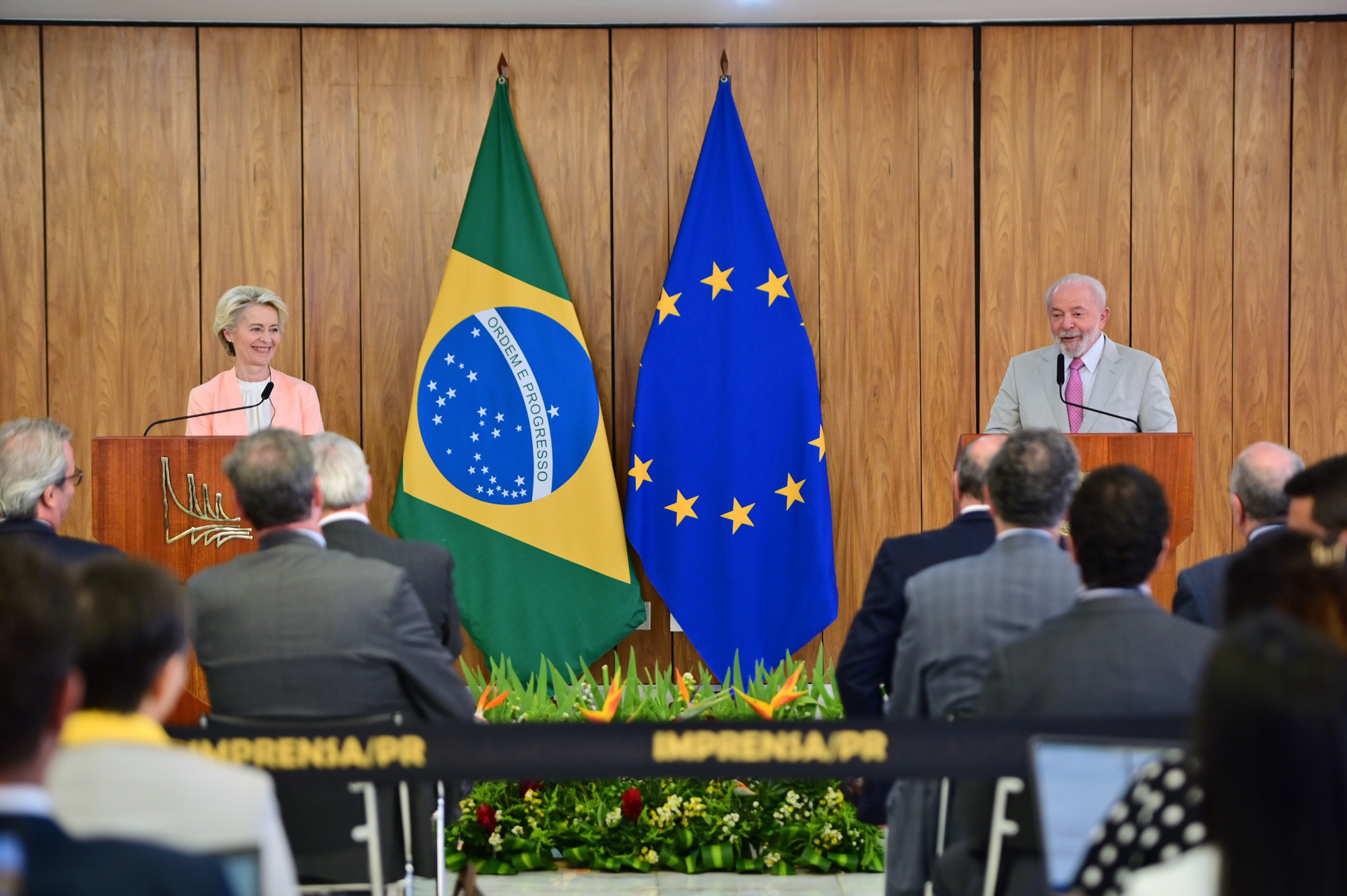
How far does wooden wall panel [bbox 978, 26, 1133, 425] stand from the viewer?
5.66 m

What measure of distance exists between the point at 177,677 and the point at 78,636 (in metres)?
0.15

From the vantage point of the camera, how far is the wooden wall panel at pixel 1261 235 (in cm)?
564

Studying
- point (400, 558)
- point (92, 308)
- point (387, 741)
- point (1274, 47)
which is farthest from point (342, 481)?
point (1274, 47)

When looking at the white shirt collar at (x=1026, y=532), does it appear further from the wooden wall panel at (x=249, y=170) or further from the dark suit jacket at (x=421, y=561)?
the wooden wall panel at (x=249, y=170)

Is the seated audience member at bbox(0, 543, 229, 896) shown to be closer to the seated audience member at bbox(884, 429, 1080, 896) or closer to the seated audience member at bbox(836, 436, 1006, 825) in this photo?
the seated audience member at bbox(884, 429, 1080, 896)

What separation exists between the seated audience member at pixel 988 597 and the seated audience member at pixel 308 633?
3.02 feet

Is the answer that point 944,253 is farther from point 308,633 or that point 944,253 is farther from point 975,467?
point 308,633

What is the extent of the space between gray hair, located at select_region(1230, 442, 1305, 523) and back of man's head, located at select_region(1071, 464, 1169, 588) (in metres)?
0.97

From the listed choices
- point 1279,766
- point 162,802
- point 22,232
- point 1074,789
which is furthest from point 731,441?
point 1279,766

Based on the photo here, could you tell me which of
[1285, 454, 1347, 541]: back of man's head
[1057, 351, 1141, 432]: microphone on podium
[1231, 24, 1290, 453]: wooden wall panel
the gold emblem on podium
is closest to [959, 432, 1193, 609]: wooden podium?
[1057, 351, 1141, 432]: microphone on podium

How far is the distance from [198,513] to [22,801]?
2.81 metres

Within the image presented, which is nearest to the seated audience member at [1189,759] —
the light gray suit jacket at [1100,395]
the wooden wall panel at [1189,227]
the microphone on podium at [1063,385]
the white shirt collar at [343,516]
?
the white shirt collar at [343,516]

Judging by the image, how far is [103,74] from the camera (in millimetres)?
5523

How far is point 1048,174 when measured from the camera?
5.68m
